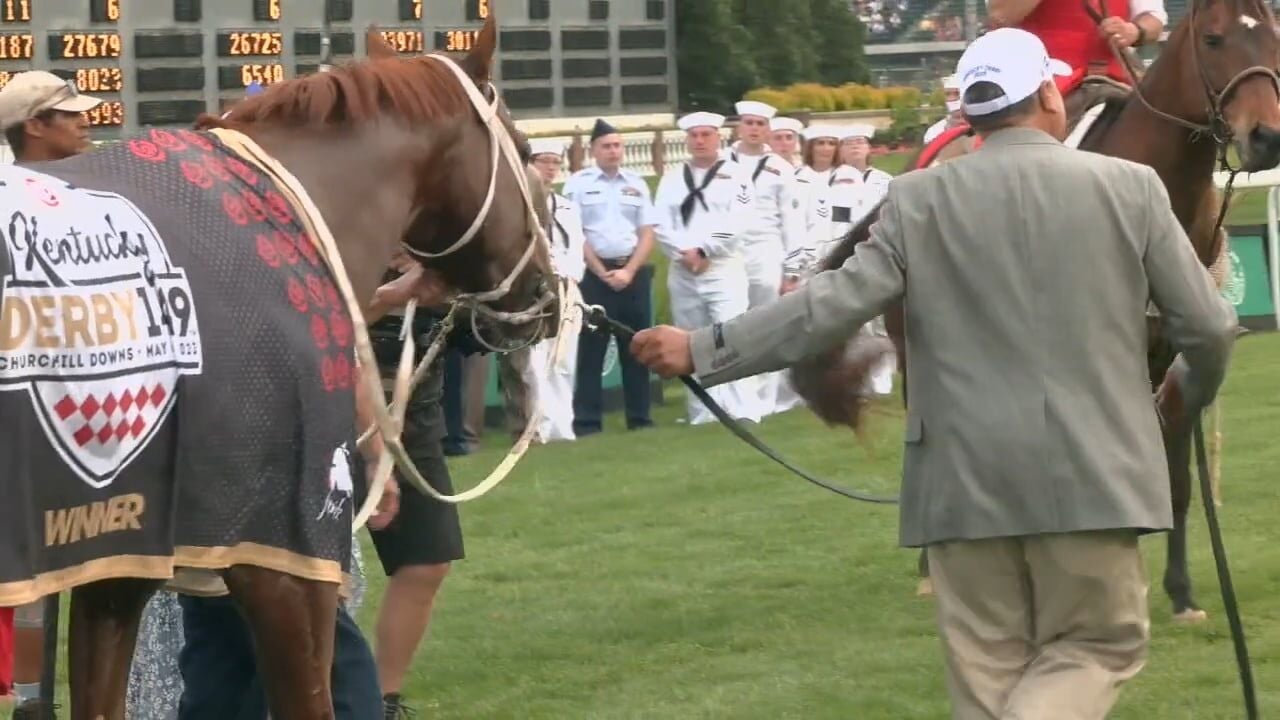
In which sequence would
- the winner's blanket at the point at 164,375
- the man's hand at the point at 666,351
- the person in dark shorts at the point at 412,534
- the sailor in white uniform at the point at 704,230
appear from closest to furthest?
the winner's blanket at the point at 164,375
the man's hand at the point at 666,351
the person in dark shorts at the point at 412,534
the sailor in white uniform at the point at 704,230

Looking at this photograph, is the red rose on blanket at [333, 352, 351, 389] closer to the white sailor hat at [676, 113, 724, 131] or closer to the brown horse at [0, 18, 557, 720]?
the brown horse at [0, 18, 557, 720]

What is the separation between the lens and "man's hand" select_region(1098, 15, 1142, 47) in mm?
7438

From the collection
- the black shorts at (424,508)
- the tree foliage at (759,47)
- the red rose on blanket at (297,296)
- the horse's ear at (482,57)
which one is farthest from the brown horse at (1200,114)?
the tree foliage at (759,47)

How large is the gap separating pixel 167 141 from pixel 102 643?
103 centimetres

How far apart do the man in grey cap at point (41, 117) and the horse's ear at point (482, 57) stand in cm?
148

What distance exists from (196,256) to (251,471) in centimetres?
43

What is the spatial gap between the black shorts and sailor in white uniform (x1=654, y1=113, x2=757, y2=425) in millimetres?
8127

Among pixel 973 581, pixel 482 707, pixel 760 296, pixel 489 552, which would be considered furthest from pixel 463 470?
pixel 973 581

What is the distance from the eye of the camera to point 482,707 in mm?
6691

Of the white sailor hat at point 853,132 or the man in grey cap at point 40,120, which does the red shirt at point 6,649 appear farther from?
the white sailor hat at point 853,132

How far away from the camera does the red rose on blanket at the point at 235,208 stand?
420 cm

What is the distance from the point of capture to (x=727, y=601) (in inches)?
324

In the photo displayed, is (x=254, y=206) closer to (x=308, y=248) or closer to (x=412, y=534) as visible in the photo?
(x=308, y=248)

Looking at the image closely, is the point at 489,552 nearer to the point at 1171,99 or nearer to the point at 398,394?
the point at 1171,99
